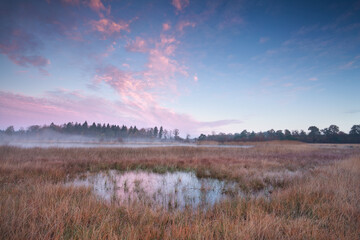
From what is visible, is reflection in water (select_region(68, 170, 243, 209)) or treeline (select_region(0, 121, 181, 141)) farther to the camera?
treeline (select_region(0, 121, 181, 141))

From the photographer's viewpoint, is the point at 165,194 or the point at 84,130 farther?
the point at 84,130

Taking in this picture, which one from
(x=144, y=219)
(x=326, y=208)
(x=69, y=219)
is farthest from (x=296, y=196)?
(x=69, y=219)

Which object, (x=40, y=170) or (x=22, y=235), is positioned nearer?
(x=22, y=235)

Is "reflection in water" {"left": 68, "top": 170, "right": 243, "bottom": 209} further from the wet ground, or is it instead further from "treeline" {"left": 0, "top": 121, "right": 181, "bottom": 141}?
"treeline" {"left": 0, "top": 121, "right": 181, "bottom": 141}

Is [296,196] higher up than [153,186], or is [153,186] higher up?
[296,196]

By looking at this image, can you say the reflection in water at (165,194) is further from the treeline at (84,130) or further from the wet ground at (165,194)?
the treeline at (84,130)

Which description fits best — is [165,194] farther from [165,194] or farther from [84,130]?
[84,130]

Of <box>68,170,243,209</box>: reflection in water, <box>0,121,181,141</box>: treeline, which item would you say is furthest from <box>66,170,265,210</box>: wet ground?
<box>0,121,181,141</box>: treeline

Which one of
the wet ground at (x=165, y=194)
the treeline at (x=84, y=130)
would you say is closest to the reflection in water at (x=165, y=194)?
the wet ground at (x=165, y=194)

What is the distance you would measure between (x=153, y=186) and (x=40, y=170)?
22.7ft

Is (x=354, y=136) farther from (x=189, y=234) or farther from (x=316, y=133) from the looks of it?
(x=189, y=234)

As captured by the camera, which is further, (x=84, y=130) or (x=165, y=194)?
(x=84, y=130)

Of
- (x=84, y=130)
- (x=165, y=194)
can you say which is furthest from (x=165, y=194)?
(x=84, y=130)

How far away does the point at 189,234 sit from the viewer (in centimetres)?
263
